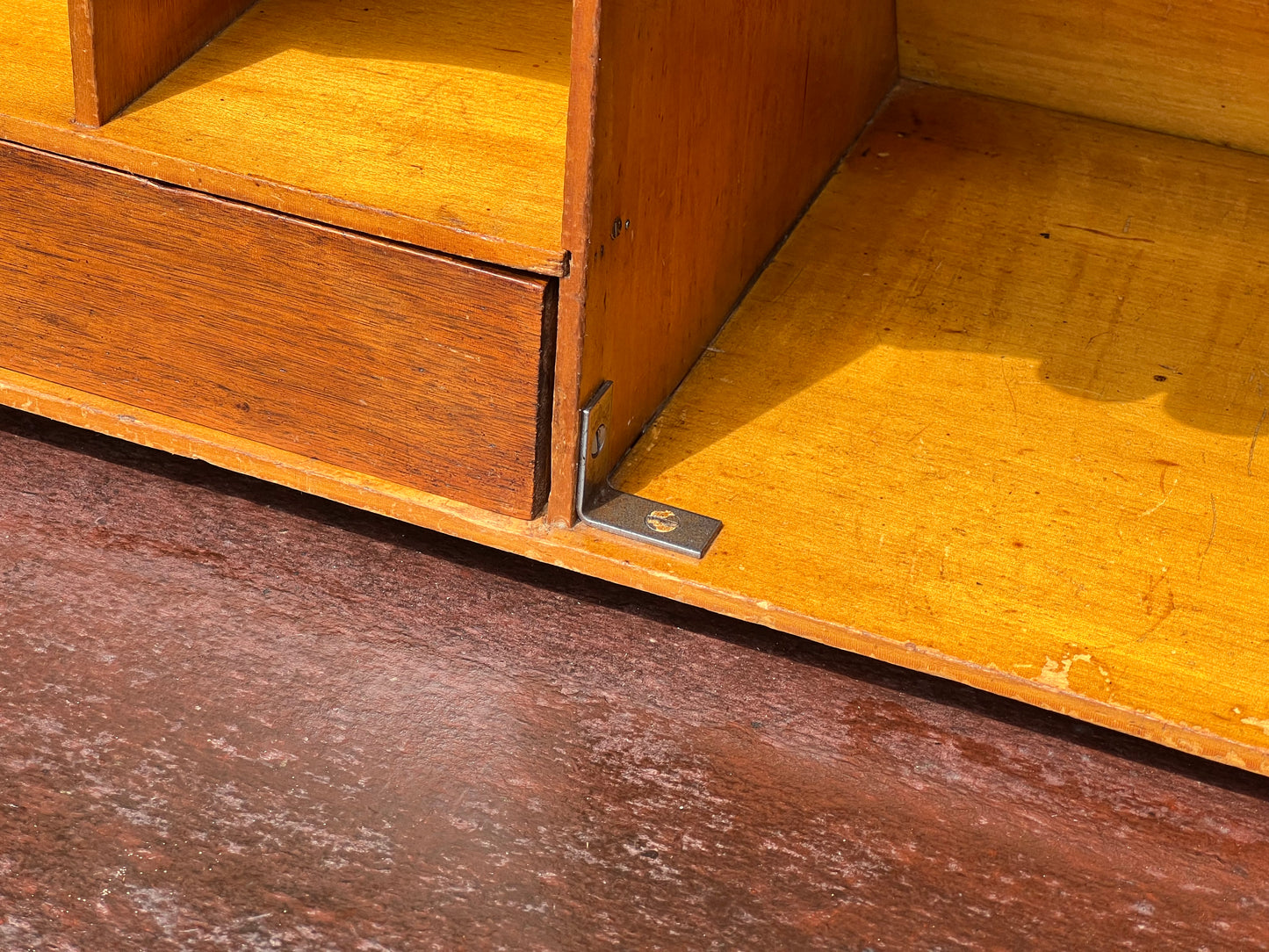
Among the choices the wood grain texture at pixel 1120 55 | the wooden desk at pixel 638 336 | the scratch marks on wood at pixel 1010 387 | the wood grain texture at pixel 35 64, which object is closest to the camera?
the wooden desk at pixel 638 336

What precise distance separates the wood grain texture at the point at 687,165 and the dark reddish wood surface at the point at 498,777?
0.18m

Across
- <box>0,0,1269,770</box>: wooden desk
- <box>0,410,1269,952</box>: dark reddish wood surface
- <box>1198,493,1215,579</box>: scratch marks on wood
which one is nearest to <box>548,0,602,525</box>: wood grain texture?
<box>0,0,1269,770</box>: wooden desk

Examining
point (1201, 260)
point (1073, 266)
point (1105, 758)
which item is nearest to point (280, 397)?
point (1105, 758)

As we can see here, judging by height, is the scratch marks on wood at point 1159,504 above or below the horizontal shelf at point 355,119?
below

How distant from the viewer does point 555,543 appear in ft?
3.78

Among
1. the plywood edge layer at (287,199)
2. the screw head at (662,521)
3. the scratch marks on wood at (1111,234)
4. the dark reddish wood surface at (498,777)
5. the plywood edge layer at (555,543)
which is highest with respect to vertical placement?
the plywood edge layer at (287,199)

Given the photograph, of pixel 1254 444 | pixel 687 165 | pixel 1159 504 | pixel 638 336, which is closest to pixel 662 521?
pixel 638 336

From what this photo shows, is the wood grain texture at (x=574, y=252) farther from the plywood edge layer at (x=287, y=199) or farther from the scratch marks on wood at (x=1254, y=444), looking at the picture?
the scratch marks on wood at (x=1254, y=444)

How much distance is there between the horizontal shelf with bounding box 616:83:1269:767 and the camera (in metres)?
1.09

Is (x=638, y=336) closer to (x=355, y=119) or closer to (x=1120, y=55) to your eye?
(x=355, y=119)

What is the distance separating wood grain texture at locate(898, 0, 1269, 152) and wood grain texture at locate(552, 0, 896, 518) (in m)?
0.27

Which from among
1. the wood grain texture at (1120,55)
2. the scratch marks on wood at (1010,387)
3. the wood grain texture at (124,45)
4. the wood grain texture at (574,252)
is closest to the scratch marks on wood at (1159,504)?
the scratch marks on wood at (1010,387)

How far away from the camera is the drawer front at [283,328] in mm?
1109

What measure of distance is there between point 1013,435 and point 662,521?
335mm
